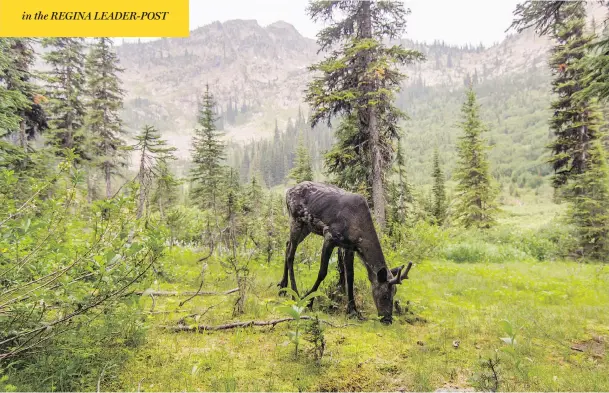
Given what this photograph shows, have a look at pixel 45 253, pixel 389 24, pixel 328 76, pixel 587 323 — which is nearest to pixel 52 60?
pixel 328 76

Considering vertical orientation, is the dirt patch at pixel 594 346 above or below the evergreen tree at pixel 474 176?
below

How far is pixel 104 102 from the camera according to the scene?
93.9 feet

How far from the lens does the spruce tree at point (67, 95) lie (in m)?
26.0

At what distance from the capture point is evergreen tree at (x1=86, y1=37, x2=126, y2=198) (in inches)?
1126

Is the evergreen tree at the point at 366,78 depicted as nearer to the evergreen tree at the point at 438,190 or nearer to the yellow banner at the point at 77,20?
the yellow banner at the point at 77,20

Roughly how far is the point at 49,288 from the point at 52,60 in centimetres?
3195

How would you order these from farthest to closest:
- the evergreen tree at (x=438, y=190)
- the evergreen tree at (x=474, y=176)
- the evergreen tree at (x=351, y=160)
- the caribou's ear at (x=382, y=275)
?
the evergreen tree at (x=438, y=190), the evergreen tree at (x=474, y=176), the evergreen tree at (x=351, y=160), the caribou's ear at (x=382, y=275)

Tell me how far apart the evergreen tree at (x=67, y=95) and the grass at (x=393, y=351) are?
2573 centimetres

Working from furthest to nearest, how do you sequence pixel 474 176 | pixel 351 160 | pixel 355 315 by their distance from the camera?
pixel 474 176 → pixel 351 160 → pixel 355 315

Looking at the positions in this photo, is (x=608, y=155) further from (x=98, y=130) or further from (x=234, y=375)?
(x=98, y=130)

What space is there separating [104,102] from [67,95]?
2.70 metres

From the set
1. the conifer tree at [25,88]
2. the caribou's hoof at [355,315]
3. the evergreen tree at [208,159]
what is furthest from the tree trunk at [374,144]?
the evergreen tree at [208,159]

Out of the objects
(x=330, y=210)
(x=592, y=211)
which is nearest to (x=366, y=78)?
(x=330, y=210)

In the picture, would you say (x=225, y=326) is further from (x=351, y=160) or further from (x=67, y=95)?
(x=67, y=95)
